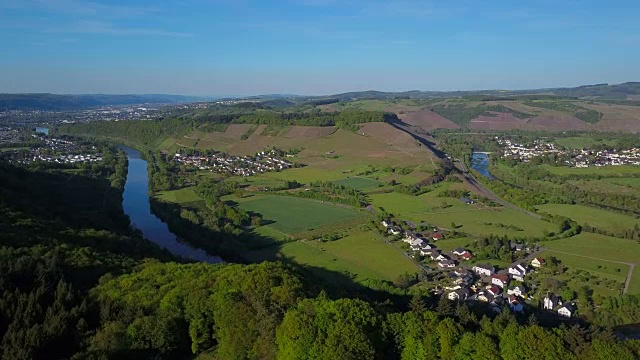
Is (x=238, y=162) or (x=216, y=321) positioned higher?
(x=216, y=321)

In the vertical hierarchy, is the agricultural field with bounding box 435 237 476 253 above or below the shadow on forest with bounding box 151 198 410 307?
below

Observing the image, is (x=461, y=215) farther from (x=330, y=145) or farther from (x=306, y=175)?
(x=330, y=145)

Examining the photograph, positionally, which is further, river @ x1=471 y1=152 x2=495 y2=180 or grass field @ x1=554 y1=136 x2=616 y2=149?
grass field @ x1=554 y1=136 x2=616 y2=149

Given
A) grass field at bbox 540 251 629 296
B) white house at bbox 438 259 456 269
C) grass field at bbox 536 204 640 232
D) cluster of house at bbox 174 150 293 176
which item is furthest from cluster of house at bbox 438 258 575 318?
cluster of house at bbox 174 150 293 176

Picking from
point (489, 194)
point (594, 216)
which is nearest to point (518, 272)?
point (594, 216)

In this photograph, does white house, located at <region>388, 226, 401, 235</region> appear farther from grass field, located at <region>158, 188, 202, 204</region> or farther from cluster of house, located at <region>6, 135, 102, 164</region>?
cluster of house, located at <region>6, 135, 102, 164</region>

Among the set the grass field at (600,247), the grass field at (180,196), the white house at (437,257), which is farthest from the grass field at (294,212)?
the grass field at (600,247)

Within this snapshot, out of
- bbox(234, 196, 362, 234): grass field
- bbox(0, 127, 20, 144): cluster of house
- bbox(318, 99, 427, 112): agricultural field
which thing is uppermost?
bbox(318, 99, 427, 112): agricultural field

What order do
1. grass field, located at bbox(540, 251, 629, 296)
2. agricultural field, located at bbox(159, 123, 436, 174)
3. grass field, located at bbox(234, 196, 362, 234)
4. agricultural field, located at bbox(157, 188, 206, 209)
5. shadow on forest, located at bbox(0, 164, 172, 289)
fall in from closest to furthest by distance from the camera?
1. shadow on forest, located at bbox(0, 164, 172, 289)
2. grass field, located at bbox(540, 251, 629, 296)
3. grass field, located at bbox(234, 196, 362, 234)
4. agricultural field, located at bbox(157, 188, 206, 209)
5. agricultural field, located at bbox(159, 123, 436, 174)
